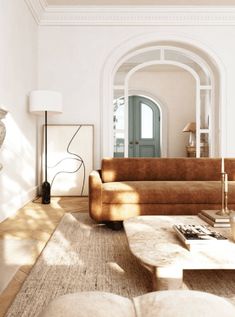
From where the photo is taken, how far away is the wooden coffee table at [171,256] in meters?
1.41

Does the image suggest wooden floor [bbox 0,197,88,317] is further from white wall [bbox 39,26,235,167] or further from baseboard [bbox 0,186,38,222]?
white wall [bbox 39,26,235,167]

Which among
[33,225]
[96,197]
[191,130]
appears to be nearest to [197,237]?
[96,197]

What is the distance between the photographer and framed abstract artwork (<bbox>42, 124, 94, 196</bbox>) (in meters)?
5.05

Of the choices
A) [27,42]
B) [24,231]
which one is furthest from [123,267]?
[27,42]

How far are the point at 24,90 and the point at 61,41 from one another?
1391mm

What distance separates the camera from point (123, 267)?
1976mm

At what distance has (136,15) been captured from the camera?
5188 millimetres

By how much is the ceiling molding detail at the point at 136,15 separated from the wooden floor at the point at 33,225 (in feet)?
9.27

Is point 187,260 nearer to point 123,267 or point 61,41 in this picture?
point 123,267

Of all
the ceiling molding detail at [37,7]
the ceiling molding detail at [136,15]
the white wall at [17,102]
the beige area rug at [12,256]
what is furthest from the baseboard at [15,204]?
the ceiling molding detail at [136,15]

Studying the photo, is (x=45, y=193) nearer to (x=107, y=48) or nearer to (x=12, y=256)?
(x=12, y=256)

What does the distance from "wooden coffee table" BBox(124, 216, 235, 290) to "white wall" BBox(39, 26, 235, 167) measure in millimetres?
3563

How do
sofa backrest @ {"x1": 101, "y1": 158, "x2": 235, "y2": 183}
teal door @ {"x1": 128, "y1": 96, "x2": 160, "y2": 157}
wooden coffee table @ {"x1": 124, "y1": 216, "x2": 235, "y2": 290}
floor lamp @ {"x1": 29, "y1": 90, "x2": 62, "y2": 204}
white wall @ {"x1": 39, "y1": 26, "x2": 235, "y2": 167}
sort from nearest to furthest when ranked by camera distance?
wooden coffee table @ {"x1": 124, "y1": 216, "x2": 235, "y2": 290} < sofa backrest @ {"x1": 101, "y1": 158, "x2": 235, "y2": 183} < floor lamp @ {"x1": 29, "y1": 90, "x2": 62, "y2": 204} < white wall @ {"x1": 39, "y1": 26, "x2": 235, "y2": 167} < teal door @ {"x1": 128, "y1": 96, "x2": 160, "y2": 157}

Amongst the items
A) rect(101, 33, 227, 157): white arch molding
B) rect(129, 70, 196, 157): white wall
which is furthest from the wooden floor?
rect(129, 70, 196, 157): white wall
